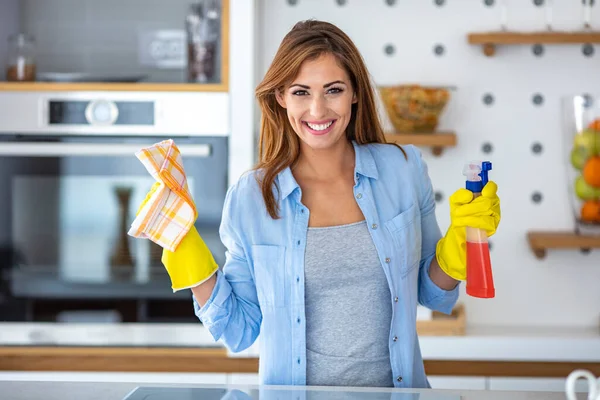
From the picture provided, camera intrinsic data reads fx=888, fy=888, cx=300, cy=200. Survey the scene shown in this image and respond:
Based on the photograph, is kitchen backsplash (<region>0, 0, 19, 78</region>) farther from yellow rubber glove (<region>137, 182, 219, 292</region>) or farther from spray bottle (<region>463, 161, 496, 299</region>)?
spray bottle (<region>463, 161, 496, 299</region>)

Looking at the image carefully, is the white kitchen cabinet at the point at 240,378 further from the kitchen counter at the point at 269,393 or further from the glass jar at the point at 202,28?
A: the kitchen counter at the point at 269,393

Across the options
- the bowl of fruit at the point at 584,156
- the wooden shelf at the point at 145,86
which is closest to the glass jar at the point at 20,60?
the wooden shelf at the point at 145,86

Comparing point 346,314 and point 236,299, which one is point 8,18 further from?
point 346,314

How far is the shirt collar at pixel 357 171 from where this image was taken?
5.74 feet

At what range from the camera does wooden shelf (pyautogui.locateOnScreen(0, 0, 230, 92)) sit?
250cm

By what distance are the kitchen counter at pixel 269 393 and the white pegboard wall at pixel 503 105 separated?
153 cm

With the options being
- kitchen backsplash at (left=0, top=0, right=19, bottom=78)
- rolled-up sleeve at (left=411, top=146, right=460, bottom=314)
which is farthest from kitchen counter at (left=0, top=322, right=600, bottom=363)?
→ kitchen backsplash at (left=0, top=0, right=19, bottom=78)

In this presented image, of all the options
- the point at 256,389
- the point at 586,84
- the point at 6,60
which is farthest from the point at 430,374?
the point at 6,60

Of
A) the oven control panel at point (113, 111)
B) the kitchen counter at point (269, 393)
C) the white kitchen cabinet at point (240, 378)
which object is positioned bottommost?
the white kitchen cabinet at point (240, 378)

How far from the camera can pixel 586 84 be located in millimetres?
2818

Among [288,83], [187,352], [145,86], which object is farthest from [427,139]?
[288,83]

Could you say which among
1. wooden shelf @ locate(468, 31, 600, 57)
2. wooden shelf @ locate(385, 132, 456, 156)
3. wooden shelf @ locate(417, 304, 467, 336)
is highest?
wooden shelf @ locate(468, 31, 600, 57)

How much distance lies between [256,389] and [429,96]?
1.48 metres

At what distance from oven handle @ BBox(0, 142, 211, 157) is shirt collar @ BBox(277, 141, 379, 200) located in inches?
30.3
